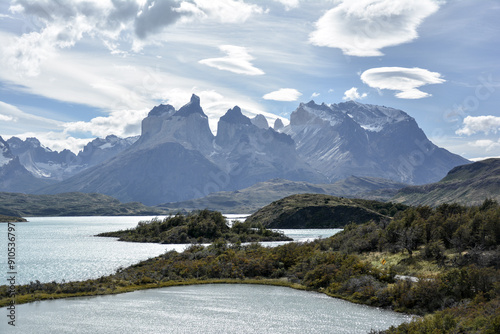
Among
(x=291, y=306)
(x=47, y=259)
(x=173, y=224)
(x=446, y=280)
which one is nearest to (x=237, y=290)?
(x=291, y=306)

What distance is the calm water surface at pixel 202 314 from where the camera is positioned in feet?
141

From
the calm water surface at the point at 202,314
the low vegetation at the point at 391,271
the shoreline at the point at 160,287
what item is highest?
the low vegetation at the point at 391,271

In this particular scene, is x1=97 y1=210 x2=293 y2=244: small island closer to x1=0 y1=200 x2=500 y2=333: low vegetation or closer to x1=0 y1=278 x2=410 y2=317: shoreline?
x1=0 y1=200 x2=500 y2=333: low vegetation

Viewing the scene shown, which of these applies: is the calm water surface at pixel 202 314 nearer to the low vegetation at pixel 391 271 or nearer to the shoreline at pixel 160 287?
the shoreline at pixel 160 287

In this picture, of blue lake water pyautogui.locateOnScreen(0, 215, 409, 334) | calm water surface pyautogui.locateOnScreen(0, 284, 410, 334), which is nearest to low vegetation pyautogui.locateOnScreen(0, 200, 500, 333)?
blue lake water pyautogui.locateOnScreen(0, 215, 409, 334)

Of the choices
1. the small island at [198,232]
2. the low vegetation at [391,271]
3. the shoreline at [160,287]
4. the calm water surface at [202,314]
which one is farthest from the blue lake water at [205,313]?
the small island at [198,232]

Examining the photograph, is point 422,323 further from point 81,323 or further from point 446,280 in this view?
point 81,323

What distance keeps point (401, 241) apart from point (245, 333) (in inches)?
1803

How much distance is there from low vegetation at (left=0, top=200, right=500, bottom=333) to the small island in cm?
6308

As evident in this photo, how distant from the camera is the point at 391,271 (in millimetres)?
61500

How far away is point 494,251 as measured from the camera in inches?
2355

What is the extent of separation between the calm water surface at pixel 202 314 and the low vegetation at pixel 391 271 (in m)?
3.97

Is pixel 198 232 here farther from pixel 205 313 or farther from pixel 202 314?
pixel 202 314

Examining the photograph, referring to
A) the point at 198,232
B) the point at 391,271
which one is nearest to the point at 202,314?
the point at 391,271
